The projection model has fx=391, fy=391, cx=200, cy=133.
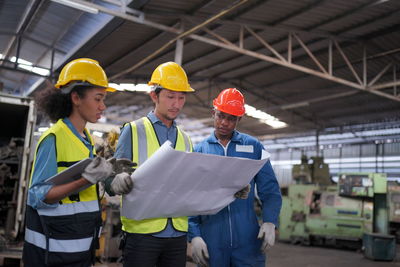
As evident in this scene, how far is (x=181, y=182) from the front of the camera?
77.6 inches

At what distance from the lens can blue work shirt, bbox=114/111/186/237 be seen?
7.01ft

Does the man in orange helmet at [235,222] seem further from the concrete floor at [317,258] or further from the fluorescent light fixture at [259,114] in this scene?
the fluorescent light fixture at [259,114]

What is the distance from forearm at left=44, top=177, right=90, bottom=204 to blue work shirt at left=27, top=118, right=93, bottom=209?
0.06 ft

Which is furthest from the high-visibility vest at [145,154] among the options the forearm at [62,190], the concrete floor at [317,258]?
the concrete floor at [317,258]

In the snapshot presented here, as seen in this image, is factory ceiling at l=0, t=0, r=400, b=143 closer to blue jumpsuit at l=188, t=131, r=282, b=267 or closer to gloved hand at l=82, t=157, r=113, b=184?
blue jumpsuit at l=188, t=131, r=282, b=267

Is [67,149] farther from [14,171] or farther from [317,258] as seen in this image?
[317,258]

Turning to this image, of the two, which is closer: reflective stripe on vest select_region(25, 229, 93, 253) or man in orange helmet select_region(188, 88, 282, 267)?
reflective stripe on vest select_region(25, 229, 93, 253)

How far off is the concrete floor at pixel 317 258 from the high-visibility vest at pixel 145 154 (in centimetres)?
442

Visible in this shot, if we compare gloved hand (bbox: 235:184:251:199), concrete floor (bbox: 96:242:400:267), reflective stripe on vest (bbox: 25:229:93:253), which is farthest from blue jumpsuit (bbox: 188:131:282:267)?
concrete floor (bbox: 96:242:400:267)

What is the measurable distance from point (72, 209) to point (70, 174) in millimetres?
204

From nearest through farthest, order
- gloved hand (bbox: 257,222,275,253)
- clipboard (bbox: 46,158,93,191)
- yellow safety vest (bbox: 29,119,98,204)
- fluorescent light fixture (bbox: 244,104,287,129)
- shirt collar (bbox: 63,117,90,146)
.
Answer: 1. clipboard (bbox: 46,158,93,191)
2. yellow safety vest (bbox: 29,119,98,204)
3. shirt collar (bbox: 63,117,90,146)
4. gloved hand (bbox: 257,222,275,253)
5. fluorescent light fixture (bbox: 244,104,287,129)

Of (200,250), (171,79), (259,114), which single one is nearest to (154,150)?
(171,79)

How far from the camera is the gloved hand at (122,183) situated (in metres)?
1.85

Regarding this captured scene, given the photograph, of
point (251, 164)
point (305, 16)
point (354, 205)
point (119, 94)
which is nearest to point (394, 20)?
point (305, 16)
